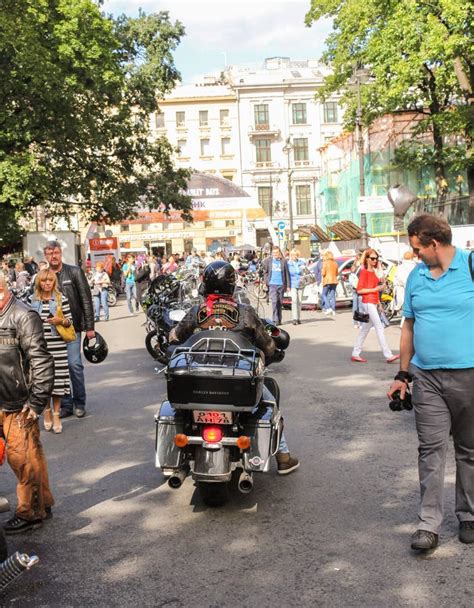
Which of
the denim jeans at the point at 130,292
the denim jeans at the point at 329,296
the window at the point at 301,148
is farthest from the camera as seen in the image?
the window at the point at 301,148

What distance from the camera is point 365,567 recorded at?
4234mm

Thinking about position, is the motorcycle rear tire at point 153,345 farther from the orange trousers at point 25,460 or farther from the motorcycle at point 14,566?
the motorcycle at point 14,566

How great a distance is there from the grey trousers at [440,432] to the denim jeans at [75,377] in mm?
5024

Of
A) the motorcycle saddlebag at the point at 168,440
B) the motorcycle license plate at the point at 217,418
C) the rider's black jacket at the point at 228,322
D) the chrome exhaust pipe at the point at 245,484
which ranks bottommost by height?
the chrome exhaust pipe at the point at 245,484

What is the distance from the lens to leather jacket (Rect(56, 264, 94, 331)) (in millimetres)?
8805

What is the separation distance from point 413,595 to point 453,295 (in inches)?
62.1

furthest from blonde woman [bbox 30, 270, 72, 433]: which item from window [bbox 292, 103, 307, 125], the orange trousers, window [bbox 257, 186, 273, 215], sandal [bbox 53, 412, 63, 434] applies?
window [bbox 292, 103, 307, 125]

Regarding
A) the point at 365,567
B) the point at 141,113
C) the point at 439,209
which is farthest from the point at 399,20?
the point at 365,567

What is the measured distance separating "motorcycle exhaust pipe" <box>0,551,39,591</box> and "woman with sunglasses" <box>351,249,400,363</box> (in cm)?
882

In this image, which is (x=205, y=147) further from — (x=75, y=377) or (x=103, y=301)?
(x=75, y=377)

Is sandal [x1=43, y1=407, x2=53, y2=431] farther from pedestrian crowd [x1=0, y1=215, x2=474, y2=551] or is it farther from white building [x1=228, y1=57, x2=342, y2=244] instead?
white building [x1=228, y1=57, x2=342, y2=244]

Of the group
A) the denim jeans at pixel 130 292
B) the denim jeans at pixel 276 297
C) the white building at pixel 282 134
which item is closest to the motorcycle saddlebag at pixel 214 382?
the denim jeans at pixel 276 297

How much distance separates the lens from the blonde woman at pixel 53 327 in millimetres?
8227

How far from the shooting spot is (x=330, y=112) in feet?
270
